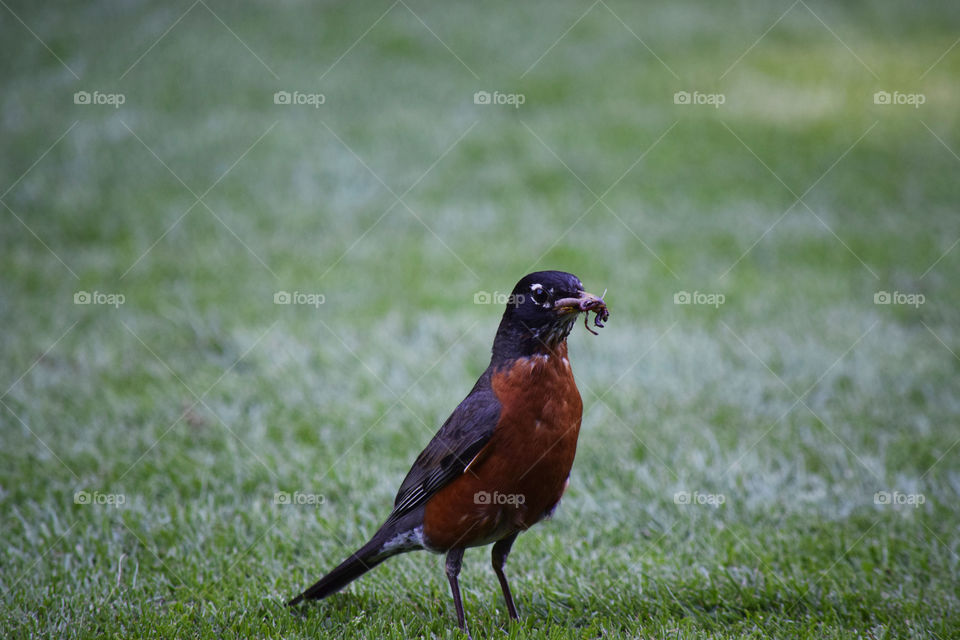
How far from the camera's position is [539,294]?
3.55 metres

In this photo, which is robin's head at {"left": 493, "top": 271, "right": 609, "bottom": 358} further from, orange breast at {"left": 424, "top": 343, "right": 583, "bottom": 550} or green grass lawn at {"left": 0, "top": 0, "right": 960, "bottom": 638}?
green grass lawn at {"left": 0, "top": 0, "right": 960, "bottom": 638}

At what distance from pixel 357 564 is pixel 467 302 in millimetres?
4461

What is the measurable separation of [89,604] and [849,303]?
6.67m

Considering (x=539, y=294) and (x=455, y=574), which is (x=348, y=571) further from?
(x=539, y=294)

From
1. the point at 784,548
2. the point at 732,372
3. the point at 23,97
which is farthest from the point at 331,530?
the point at 23,97

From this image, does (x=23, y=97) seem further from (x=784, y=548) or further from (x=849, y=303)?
(x=784, y=548)

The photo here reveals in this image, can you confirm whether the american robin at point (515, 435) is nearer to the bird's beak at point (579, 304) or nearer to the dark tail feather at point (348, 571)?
the bird's beak at point (579, 304)

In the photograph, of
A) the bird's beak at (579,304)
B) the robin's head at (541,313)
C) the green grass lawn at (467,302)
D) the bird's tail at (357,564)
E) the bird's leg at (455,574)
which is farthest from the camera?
the green grass lawn at (467,302)

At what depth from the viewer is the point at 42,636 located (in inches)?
149

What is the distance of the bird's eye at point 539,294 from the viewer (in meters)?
3.53

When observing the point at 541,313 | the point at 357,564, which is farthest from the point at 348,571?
the point at 541,313

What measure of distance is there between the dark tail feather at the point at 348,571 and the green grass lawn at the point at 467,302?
11 cm

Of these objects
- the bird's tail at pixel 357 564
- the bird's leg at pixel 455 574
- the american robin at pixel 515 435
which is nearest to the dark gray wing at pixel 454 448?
the american robin at pixel 515 435

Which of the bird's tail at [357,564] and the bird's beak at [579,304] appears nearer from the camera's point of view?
the bird's beak at [579,304]
